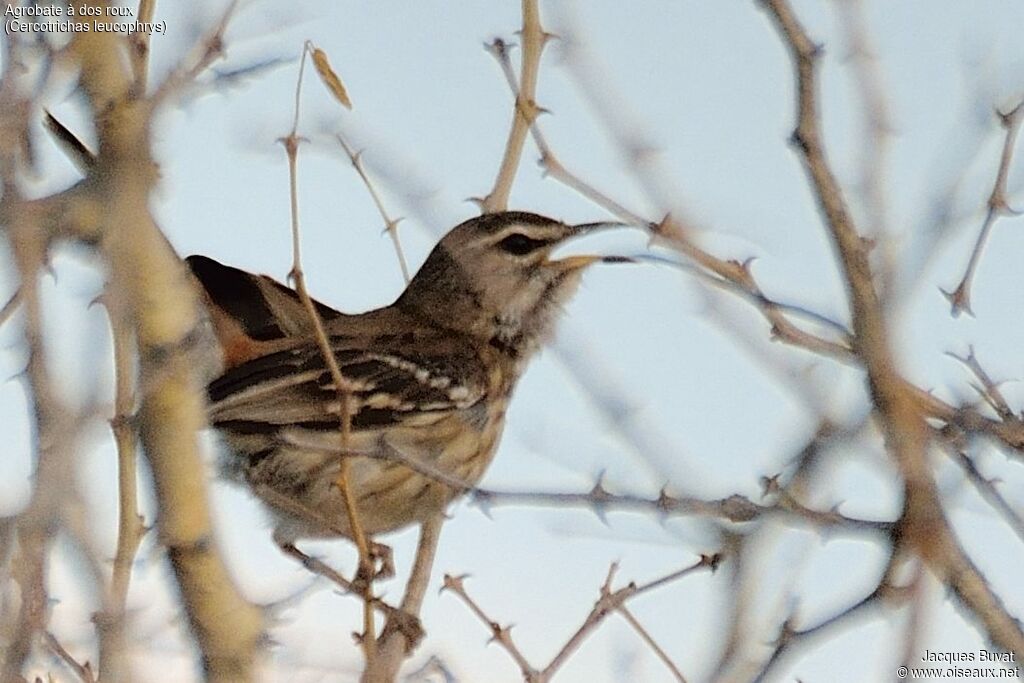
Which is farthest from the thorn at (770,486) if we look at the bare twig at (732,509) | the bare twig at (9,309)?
the bare twig at (9,309)

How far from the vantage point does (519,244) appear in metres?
5.94

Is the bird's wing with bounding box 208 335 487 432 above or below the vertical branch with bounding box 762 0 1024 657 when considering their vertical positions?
above

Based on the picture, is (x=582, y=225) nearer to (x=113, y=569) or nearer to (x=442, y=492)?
(x=442, y=492)

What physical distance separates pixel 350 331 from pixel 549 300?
0.85m

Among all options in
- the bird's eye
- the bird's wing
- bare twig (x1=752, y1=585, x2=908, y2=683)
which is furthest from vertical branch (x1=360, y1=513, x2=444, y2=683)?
bare twig (x1=752, y1=585, x2=908, y2=683)

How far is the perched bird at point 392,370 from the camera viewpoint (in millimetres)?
5059

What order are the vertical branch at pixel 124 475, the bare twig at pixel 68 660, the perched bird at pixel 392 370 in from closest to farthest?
the vertical branch at pixel 124 475 < the bare twig at pixel 68 660 < the perched bird at pixel 392 370

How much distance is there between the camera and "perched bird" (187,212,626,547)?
5.06 meters

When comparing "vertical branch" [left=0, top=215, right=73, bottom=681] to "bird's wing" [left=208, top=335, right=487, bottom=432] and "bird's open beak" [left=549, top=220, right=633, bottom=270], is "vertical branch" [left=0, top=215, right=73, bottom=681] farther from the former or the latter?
"bird's open beak" [left=549, top=220, right=633, bottom=270]

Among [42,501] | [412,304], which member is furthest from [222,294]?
[42,501]

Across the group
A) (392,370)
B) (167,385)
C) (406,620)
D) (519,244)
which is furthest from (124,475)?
(519,244)

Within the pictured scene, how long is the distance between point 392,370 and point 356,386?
0.21 m

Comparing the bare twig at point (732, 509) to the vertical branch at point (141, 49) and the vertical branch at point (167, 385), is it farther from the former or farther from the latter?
the vertical branch at point (141, 49)

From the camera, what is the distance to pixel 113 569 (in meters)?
3.46
